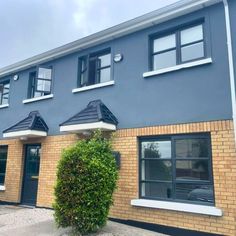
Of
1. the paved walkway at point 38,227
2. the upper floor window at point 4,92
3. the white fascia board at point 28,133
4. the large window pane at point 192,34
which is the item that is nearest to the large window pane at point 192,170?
the paved walkway at point 38,227

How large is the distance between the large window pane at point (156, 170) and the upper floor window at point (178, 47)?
2.80 metres

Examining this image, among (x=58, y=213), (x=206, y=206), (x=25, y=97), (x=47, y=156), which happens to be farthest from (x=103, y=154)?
(x=25, y=97)

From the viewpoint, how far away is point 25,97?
468 inches

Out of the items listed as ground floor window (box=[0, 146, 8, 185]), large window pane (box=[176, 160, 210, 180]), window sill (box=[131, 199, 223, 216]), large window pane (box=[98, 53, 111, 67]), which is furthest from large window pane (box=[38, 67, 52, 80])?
large window pane (box=[176, 160, 210, 180])

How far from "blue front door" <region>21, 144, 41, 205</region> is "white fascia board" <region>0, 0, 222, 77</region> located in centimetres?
365

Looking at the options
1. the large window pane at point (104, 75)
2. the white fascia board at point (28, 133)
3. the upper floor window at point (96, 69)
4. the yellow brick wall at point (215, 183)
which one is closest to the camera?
the yellow brick wall at point (215, 183)

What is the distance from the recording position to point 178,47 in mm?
7836

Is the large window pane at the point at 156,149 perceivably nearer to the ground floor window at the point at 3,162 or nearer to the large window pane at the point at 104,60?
the large window pane at the point at 104,60

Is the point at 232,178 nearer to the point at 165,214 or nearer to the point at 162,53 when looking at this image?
the point at 165,214

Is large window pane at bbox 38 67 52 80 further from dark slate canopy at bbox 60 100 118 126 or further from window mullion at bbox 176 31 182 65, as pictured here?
window mullion at bbox 176 31 182 65

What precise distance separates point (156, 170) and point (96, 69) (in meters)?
4.30

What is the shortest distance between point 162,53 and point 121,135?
2755 mm

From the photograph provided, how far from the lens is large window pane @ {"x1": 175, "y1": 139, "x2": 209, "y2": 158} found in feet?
22.5

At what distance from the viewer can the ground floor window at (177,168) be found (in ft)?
22.2
